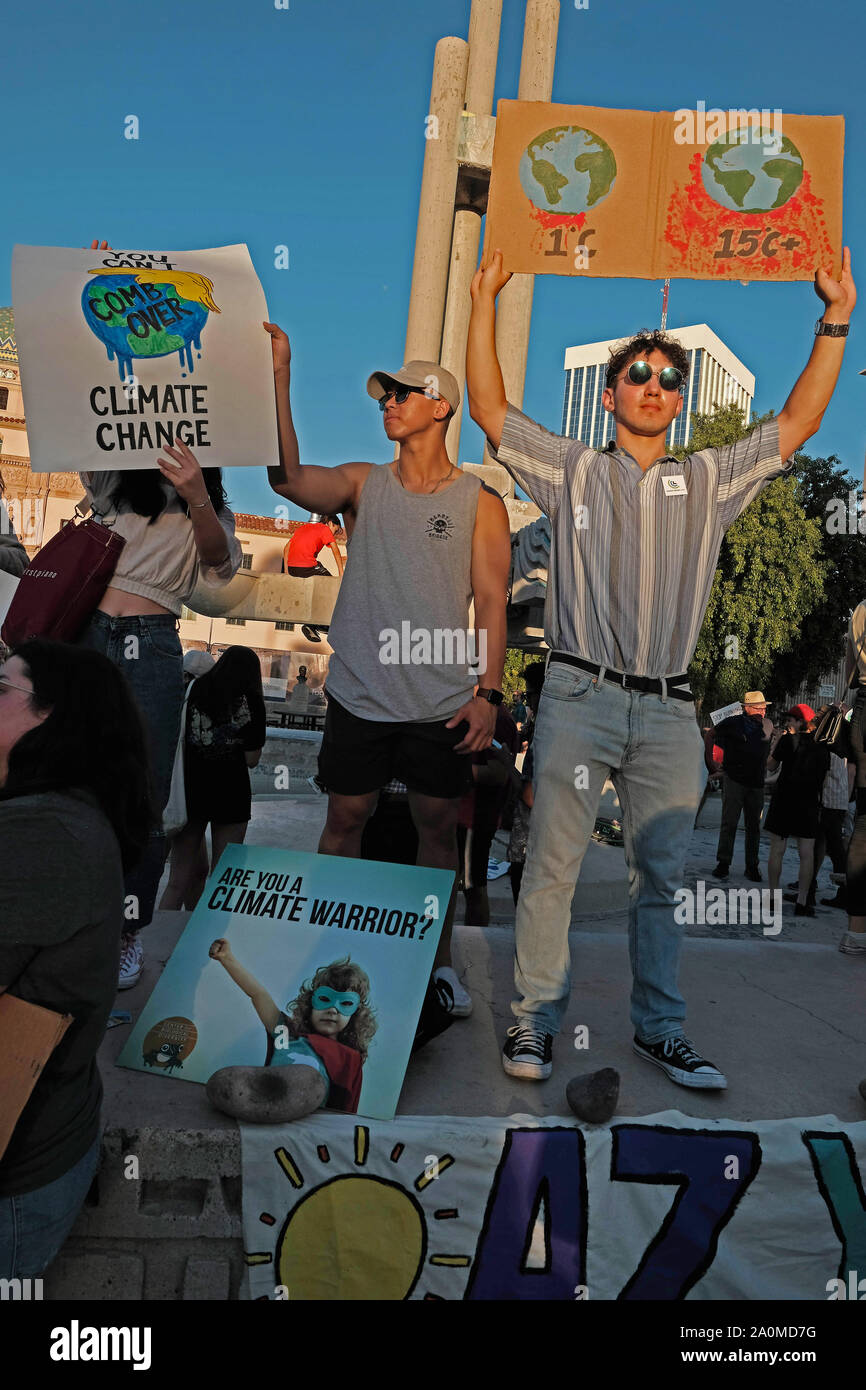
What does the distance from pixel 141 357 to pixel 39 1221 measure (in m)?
2.59

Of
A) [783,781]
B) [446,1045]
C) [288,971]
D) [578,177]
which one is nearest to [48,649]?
[288,971]

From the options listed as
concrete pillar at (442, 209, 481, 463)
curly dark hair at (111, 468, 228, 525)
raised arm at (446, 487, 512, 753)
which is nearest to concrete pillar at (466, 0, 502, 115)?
concrete pillar at (442, 209, 481, 463)

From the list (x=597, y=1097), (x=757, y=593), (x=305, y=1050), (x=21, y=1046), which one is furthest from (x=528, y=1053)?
(x=757, y=593)

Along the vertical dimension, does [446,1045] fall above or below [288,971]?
below

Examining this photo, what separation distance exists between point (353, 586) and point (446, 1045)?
1617mm

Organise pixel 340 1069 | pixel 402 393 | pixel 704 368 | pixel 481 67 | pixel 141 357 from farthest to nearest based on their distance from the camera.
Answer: pixel 704 368, pixel 481 67, pixel 402 393, pixel 141 357, pixel 340 1069

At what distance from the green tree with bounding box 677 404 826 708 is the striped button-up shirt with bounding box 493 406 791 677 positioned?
2722 centimetres

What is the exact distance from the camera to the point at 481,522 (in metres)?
3.71

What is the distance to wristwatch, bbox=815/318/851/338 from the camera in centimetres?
352

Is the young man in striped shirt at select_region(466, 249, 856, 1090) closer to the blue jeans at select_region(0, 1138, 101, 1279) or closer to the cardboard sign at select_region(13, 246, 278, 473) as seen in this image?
the cardboard sign at select_region(13, 246, 278, 473)

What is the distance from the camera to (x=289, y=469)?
361 cm

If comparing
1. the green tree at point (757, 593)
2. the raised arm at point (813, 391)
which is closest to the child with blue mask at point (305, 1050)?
the raised arm at point (813, 391)

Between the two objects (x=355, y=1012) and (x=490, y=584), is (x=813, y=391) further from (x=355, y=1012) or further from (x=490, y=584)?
(x=355, y=1012)

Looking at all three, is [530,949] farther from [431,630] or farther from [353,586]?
[353,586]
